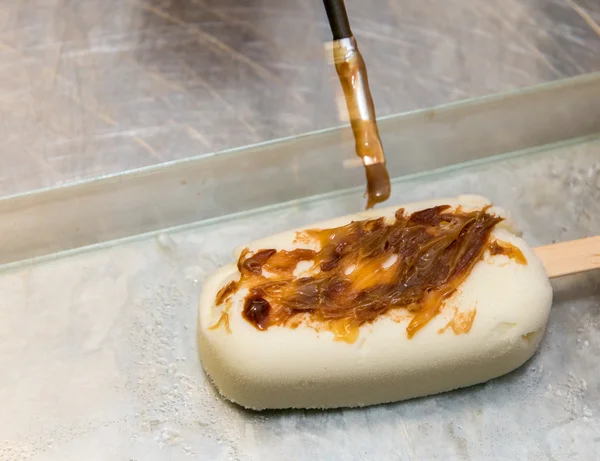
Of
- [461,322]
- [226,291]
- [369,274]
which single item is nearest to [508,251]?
[461,322]

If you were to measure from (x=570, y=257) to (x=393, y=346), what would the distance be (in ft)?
1.59

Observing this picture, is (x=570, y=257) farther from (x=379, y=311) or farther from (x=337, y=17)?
(x=337, y=17)

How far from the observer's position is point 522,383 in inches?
52.3

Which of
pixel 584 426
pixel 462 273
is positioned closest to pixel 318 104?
pixel 462 273

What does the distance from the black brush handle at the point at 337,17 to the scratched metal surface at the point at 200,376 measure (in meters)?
0.49

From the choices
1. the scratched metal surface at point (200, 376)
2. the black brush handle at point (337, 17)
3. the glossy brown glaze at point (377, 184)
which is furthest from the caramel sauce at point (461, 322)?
the black brush handle at point (337, 17)

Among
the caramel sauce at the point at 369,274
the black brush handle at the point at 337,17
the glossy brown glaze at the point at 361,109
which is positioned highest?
the black brush handle at the point at 337,17

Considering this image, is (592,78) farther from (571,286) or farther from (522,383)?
(522,383)

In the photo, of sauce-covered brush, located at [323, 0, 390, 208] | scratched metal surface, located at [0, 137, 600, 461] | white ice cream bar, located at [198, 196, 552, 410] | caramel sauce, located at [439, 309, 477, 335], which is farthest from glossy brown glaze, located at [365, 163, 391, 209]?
caramel sauce, located at [439, 309, 477, 335]

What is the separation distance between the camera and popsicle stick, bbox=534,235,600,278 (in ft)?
4.26

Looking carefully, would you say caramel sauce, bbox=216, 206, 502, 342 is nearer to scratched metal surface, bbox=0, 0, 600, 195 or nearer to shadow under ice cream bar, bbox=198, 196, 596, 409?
shadow under ice cream bar, bbox=198, 196, 596, 409

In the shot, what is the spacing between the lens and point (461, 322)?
→ 1.14 meters

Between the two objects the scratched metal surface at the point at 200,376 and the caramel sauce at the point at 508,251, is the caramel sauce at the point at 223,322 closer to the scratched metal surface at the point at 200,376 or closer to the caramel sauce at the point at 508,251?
the scratched metal surface at the point at 200,376

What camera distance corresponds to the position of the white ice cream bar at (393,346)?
1139 millimetres
